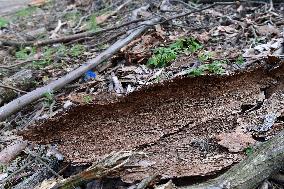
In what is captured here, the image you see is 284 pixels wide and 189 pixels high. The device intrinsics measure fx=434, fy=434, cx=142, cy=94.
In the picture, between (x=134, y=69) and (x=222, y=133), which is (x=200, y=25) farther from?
(x=222, y=133)

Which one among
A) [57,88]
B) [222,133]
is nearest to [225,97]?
[222,133]

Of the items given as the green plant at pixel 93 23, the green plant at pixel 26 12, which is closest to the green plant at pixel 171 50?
the green plant at pixel 93 23

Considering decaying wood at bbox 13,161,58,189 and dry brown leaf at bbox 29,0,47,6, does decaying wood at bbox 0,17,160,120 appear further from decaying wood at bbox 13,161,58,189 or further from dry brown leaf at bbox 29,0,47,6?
dry brown leaf at bbox 29,0,47,6

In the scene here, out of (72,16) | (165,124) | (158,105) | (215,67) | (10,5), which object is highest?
(158,105)

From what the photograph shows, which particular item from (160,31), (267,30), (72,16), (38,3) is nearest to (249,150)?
(267,30)

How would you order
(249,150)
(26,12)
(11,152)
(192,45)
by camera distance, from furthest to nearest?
(26,12) < (192,45) < (11,152) < (249,150)

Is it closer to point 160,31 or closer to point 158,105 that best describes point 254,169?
point 158,105

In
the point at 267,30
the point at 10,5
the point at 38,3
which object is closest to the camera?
the point at 267,30
